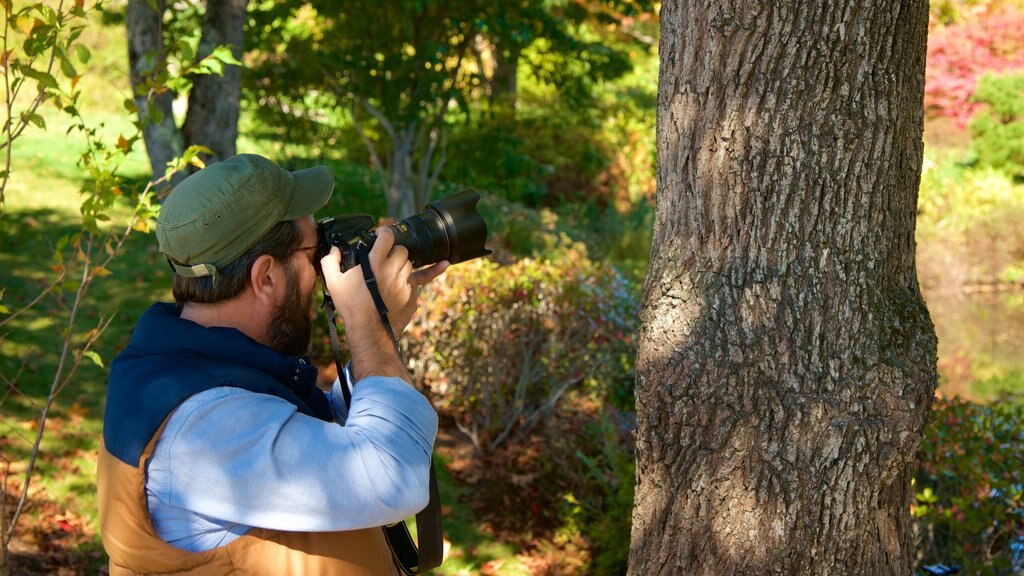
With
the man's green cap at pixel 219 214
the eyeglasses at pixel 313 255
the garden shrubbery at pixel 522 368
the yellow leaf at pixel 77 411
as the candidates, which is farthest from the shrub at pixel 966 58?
the man's green cap at pixel 219 214

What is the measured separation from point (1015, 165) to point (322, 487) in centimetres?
1718

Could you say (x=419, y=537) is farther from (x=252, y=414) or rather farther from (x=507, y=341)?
(x=507, y=341)

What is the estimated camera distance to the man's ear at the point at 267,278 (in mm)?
1730

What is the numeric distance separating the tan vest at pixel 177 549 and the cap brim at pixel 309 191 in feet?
1.64

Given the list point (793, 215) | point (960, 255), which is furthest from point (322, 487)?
point (960, 255)

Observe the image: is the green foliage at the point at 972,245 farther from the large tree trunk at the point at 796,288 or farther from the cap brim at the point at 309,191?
the cap brim at the point at 309,191

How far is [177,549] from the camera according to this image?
1.55m

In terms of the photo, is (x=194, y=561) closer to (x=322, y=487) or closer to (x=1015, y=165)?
(x=322, y=487)

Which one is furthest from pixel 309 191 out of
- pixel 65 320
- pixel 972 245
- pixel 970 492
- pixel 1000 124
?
pixel 1000 124

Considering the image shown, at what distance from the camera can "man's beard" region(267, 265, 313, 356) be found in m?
1.77

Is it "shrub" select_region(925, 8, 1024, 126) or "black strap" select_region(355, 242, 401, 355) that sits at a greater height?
"shrub" select_region(925, 8, 1024, 126)

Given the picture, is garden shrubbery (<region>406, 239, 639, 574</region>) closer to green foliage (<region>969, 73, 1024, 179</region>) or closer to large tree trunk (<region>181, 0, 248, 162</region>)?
large tree trunk (<region>181, 0, 248, 162</region>)

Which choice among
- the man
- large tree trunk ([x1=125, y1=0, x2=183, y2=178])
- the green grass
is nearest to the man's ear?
the man

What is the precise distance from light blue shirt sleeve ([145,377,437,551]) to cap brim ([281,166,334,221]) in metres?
0.40
